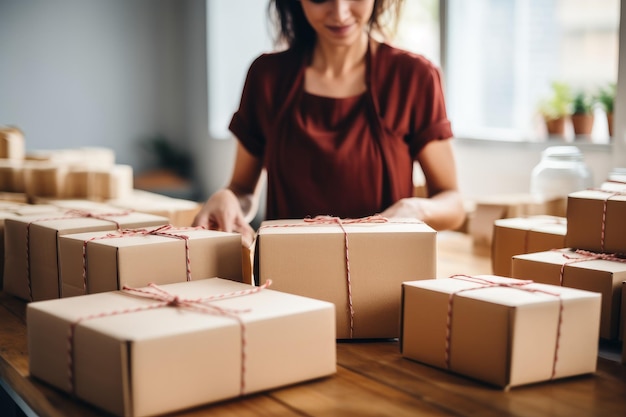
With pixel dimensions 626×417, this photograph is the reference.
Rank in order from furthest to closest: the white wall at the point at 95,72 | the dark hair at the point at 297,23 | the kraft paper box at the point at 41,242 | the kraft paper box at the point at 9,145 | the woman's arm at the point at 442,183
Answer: the white wall at the point at 95,72 < the kraft paper box at the point at 9,145 < the dark hair at the point at 297,23 < the woman's arm at the point at 442,183 < the kraft paper box at the point at 41,242

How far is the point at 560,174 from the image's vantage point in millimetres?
2637

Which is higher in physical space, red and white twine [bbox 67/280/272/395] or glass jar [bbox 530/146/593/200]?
glass jar [bbox 530/146/593/200]

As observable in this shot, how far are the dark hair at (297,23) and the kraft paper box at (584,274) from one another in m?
0.84

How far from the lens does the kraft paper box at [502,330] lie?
38.7 inches

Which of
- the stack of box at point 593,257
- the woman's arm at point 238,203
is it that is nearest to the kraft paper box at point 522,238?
the stack of box at point 593,257

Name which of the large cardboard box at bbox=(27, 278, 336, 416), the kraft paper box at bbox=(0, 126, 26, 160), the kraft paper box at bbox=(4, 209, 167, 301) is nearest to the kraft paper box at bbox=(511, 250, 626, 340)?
the large cardboard box at bbox=(27, 278, 336, 416)

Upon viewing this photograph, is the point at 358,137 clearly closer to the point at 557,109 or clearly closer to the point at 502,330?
the point at 502,330

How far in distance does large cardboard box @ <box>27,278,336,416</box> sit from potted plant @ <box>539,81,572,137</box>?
10.4 ft

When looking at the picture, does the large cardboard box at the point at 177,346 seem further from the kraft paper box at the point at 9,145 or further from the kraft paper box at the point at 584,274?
the kraft paper box at the point at 9,145

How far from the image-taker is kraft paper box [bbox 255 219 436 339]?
3.99ft

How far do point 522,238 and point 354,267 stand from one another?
475 mm

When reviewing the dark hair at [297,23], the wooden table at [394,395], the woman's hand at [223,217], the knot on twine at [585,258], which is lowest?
the wooden table at [394,395]

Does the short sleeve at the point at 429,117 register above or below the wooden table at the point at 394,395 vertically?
above

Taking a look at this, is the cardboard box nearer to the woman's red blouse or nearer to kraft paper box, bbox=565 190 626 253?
the woman's red blouse
